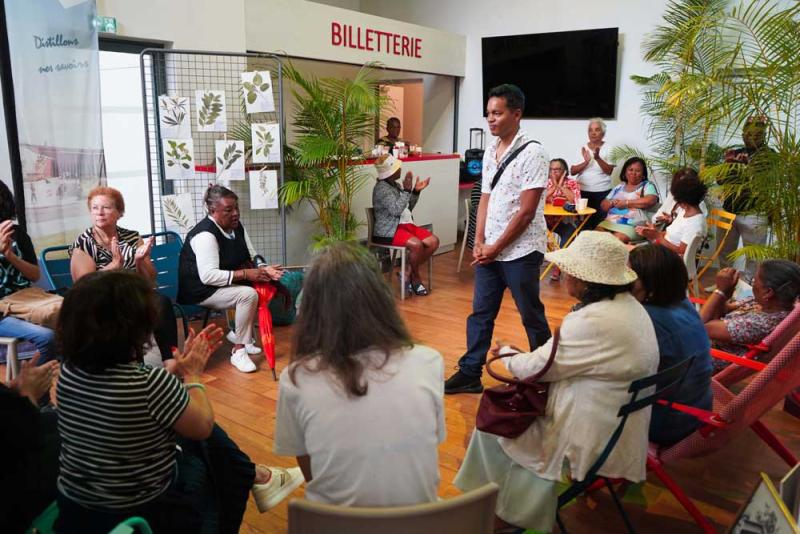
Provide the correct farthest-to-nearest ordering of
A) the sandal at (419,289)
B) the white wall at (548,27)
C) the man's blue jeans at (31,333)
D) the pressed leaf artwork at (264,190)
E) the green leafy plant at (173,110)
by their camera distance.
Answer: the white wall at (548,27), the sandal at (419,289), the pressed leaf artwork at (264,190), the green leafy plant at (173,110), the man's blue jeans at (31,333)

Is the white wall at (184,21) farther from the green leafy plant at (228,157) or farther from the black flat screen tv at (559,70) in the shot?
the black flat screen tv at (559,70)

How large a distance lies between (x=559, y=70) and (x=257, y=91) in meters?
4.40

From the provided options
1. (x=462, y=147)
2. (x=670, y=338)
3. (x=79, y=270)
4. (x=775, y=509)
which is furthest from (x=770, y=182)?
(x=462, y=147)

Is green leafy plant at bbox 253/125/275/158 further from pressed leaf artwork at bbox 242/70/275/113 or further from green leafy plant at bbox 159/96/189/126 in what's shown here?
green leafy plant at bbox 159/96/189/126

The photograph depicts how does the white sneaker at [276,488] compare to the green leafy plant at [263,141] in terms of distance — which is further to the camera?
the green leafy plant at [263,141]

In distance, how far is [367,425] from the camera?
1.33m

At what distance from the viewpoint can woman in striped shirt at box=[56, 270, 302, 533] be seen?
58.7 inches

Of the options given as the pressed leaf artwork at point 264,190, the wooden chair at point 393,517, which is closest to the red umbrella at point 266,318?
the pressed leaf artwork at point 264,190

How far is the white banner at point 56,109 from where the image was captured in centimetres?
364

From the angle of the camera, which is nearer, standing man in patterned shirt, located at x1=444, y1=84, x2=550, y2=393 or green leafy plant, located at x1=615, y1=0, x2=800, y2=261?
standing man in patterned shirt, located at x1=444, y1=84, x2=550, y2=393

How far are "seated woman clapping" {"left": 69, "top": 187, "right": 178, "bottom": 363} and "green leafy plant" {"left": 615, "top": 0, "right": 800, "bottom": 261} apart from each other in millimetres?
3343

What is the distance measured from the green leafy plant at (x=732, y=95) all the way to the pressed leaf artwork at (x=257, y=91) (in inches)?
117

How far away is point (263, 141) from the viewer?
455 centimetres

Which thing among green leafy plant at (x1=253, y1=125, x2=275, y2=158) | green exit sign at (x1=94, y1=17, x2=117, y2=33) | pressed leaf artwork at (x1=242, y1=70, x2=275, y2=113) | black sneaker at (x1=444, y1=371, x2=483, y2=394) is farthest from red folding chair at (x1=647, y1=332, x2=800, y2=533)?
green exit sign at (x1=94, y1=17, x2=117, y2=33)
